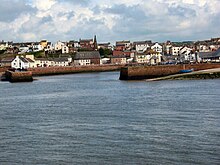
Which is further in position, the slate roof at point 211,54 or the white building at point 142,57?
the white building at point 142,57

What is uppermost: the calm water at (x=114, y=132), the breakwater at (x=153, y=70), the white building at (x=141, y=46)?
the white building at (x=141, y=46)

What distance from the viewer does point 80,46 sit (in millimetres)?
144375

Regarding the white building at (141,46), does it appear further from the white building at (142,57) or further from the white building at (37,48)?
the white building at (142,57)

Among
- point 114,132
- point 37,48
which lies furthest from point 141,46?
point 114,132

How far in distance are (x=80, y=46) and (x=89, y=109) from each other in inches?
4674

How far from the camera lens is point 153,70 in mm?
57094

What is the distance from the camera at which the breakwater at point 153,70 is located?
5584cm

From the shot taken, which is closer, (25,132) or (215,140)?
(215,140)

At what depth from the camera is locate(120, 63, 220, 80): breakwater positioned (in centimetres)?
5584

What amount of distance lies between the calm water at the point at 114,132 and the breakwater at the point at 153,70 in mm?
25985

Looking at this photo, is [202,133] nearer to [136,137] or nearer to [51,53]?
[136,137]

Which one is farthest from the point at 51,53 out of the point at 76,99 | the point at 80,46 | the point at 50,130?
the point at 50,130

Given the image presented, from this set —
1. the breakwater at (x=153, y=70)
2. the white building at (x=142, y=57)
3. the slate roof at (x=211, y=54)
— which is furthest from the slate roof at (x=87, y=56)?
the breakwater at (x=153, y=70)

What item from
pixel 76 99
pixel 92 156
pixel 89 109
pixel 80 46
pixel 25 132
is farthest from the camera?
pixel 80 46
